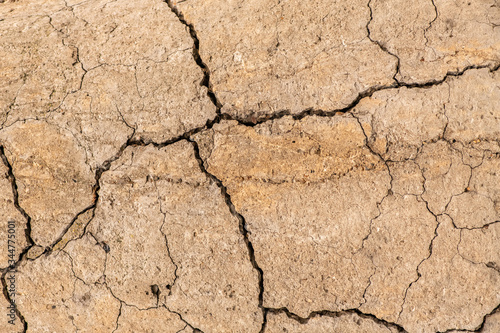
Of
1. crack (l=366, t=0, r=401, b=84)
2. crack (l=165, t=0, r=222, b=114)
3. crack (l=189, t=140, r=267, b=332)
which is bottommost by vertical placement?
crack (l=189, t=140, r=267, b=332)

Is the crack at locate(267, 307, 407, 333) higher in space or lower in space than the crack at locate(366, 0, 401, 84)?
lower

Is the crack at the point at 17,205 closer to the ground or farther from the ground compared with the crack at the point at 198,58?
closer to the ground

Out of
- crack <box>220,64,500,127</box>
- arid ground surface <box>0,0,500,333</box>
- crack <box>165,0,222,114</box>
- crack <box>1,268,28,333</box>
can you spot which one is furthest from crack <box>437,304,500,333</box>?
crack <box>1,268,28,333</box>

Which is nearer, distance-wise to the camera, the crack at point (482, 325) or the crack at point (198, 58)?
the crack at point (482, 325)

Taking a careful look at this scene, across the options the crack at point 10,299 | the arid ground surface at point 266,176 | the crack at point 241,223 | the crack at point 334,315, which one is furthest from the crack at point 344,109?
the crack at point 10,299

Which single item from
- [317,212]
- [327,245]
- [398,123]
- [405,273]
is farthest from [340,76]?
[405,273]

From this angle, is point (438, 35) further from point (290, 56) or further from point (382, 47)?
point (290, 56)

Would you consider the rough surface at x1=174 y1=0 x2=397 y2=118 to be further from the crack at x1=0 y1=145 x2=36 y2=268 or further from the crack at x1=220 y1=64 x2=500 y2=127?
the crack at x1=0 y1=145 x2=36 y2=268

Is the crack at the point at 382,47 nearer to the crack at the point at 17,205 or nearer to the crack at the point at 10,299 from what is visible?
the crack at the point at 17,205
